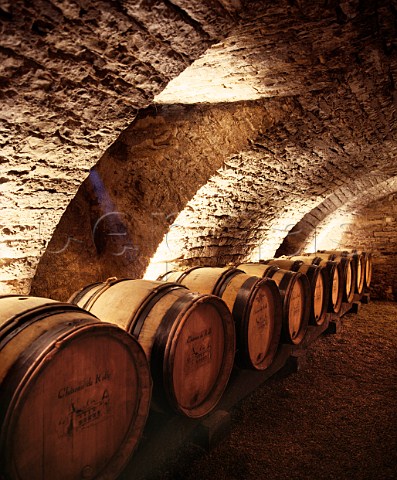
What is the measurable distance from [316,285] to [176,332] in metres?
2.60

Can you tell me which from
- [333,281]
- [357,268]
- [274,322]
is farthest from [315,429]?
[357,268]

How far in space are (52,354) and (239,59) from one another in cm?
211

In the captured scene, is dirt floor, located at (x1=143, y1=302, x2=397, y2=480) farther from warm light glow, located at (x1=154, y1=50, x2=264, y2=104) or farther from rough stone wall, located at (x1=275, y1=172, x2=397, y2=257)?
rough stone wall, located at (x1=275, y1=172, x2=397, y2=257)

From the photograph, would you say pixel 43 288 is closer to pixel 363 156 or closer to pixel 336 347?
pixel 336 347

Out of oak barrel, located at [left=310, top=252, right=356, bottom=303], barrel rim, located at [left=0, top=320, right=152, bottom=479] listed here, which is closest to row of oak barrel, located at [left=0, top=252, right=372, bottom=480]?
barrel rim, located at [left=0, top=320, right=152, bottom=479]

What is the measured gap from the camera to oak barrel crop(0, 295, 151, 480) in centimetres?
131

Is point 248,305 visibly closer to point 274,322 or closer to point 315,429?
point 274,322

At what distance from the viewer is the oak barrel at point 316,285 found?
4027mm

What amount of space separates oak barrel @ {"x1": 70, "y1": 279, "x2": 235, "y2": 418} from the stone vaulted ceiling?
2.53 feet

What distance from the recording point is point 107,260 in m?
4.11

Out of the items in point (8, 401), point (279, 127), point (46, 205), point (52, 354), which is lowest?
point (8, 401)

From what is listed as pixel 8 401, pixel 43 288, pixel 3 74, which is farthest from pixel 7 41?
pixel 43 288

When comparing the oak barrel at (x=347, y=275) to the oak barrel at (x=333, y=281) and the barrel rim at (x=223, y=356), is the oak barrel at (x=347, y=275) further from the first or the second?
the barrel rim at (x=223, y=356)

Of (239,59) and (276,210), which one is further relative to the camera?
(276,210)
